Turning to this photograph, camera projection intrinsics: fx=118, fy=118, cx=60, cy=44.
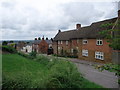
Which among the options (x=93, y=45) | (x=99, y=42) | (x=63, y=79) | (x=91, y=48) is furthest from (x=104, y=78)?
(x=91, y=48)

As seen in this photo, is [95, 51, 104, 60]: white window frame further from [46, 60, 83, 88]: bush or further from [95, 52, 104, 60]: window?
[46, 60, 83, 88]: bush

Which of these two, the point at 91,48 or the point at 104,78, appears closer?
the point at 104,78

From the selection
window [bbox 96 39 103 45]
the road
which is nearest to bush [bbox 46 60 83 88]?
the road

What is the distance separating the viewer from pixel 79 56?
25.0 meters

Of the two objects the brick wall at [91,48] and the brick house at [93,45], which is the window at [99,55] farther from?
the brick wall at [91,48]

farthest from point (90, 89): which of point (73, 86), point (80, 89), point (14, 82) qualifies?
point (14, 82)

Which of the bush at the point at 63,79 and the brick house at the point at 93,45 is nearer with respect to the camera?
the bush at the point at 63,79

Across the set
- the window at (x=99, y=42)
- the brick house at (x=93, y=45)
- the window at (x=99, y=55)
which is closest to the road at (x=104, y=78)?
the brick house at (x=93, y=45)

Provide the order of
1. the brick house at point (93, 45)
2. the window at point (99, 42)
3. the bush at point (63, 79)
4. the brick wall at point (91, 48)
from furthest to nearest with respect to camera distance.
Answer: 1. the window at point (99, 42)
2. the brick house at point (93, 45)
3. the brick wall at point (91, 48)
4. the bush at point (63, 79)

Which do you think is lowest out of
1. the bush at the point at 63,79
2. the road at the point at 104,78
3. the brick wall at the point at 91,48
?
the road at the point at 104,78

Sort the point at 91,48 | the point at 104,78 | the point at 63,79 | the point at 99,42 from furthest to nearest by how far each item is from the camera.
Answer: the point at 91,48 → the point at 99,42 → the point at 104,78 → the point at 63,79

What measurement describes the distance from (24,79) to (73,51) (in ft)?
73.6

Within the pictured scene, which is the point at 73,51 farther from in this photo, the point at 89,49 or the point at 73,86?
the point at 73,86

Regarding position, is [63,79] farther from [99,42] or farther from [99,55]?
[99,42]
